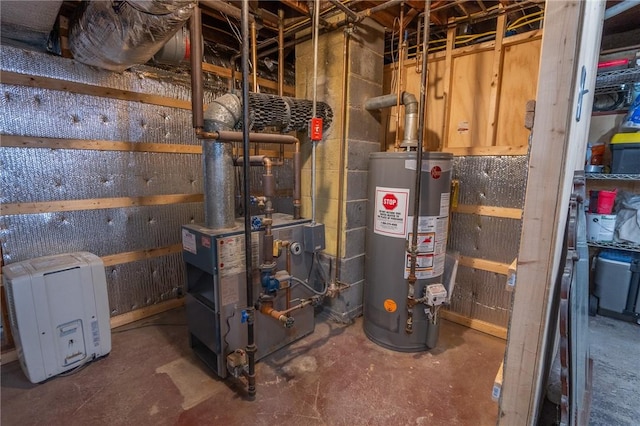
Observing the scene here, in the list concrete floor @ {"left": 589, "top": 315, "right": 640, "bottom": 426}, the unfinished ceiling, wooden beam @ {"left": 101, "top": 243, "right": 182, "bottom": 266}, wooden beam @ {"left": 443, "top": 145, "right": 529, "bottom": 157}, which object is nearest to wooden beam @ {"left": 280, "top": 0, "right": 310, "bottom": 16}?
the unfinished ceiling

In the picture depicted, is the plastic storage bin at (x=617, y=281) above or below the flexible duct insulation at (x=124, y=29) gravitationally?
below

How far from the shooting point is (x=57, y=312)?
5.86 feet

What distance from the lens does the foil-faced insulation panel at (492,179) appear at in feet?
7.16

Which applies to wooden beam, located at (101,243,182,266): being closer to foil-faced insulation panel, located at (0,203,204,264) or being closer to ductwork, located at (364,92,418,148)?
foil-faced insulation panel, located at (0,203,204,264)

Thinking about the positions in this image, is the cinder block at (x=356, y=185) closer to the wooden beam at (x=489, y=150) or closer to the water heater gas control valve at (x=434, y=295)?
the wooden beam at (x=489, y=150)

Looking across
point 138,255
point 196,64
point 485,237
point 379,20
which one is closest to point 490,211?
point 485,237

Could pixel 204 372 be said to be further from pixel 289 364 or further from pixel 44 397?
pixel 44 397

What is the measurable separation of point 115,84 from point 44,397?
2028 mm

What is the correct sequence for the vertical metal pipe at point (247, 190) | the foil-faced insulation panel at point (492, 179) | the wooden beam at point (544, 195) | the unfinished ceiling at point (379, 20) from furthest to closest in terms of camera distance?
the foil-faced insulation panel at point (492, 179) < the unfinished ceiling at point (379, 20) < the vertical metal pipe at point (247, 190) < the wooden beam at point (544, 195)

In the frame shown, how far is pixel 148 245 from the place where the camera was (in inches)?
97.8

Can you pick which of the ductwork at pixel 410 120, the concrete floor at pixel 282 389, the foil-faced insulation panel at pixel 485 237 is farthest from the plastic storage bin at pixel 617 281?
the ductwork at pixel 410 120

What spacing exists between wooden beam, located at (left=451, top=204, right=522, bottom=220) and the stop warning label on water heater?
754 mm

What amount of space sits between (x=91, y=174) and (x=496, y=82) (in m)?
3.06

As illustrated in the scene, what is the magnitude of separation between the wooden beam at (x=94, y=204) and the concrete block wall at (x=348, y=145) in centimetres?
109
